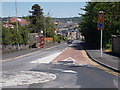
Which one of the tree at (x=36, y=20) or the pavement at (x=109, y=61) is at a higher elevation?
the tree at (x=36, y=20)

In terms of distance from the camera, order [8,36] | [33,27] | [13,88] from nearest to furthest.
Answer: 1. [13,88]
2. [8,36]
3. [33,27]

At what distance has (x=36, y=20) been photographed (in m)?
111

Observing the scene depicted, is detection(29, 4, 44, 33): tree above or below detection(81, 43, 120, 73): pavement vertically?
above

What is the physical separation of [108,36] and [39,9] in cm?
7130

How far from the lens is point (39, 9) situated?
374ft

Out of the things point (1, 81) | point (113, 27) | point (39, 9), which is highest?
point (39, 9)

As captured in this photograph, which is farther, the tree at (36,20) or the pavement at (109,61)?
the tree at (36,20)

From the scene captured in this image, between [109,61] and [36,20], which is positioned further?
[36,20]

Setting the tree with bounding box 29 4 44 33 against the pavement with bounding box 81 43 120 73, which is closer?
the pavement with bounding box 81 43 120 73

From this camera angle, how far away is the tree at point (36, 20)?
356 feet

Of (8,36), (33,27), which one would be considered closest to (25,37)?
(8,36)

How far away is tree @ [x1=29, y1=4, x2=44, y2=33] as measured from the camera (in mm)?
108625

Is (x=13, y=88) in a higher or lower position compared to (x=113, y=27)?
lower

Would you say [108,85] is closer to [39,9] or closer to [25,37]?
[25,37]
